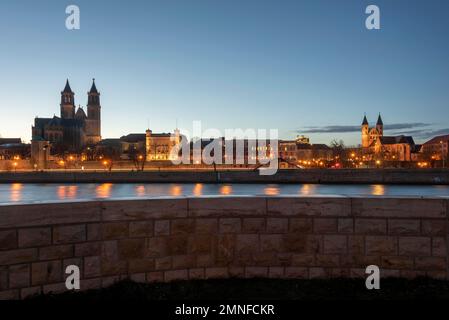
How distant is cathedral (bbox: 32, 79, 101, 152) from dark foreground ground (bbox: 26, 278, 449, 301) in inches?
5742

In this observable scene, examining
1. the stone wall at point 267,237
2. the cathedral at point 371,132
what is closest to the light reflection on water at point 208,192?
the stone wall at point 267,237

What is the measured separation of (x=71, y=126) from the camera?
166m

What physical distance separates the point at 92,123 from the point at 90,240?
614 ft

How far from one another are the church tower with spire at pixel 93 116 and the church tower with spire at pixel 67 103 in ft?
21.0

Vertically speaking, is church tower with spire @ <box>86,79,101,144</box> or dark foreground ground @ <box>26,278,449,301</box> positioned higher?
church tower with spire @ <box>86,79,101,144</box>

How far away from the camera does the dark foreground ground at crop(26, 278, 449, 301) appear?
238 inches

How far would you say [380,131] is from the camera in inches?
7648

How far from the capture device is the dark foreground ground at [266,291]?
6055 millimetres

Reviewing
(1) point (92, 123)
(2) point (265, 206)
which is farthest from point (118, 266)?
(1) point (92, 123)

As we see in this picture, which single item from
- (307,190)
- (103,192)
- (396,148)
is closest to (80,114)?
(396,148)

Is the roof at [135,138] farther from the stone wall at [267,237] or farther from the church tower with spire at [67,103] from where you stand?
the stone wall at [267,237]

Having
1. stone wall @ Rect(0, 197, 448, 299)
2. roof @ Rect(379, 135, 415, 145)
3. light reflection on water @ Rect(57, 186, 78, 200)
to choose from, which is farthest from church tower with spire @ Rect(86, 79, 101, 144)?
stone wall @ Rect(0, 197, 448, 299)

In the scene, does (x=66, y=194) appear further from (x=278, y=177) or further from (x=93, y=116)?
(x=93, y=116)

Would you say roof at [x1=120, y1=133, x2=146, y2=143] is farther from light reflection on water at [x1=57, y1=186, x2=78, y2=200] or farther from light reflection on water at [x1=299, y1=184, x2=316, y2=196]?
light reflection on water at [x1=299, y1=184, x2=316, y2=196]
